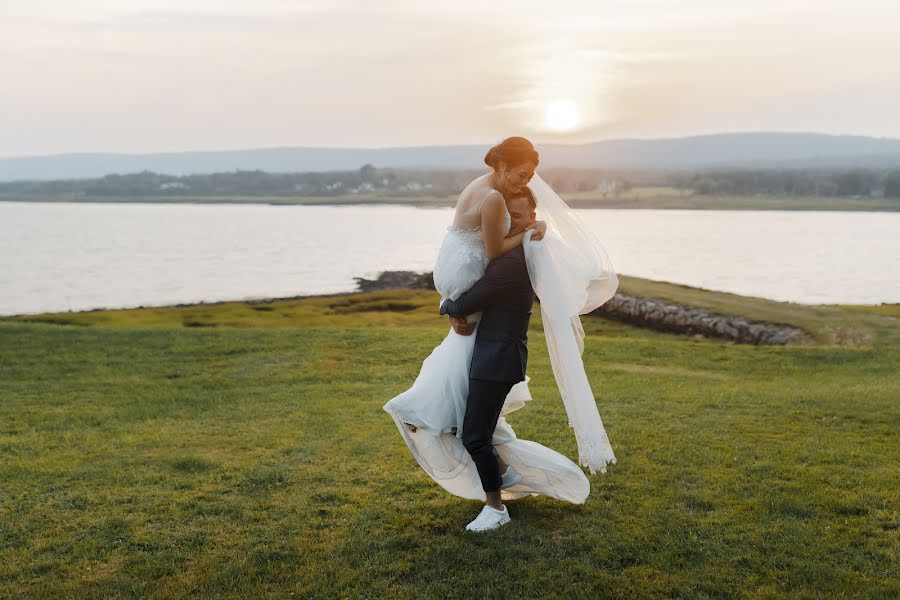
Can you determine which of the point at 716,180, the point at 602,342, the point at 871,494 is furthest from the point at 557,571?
the point at 716,180

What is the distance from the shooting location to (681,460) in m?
8.48

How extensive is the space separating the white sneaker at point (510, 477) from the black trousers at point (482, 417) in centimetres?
36

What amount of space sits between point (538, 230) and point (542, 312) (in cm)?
68

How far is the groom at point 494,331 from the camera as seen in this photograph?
5.92 m

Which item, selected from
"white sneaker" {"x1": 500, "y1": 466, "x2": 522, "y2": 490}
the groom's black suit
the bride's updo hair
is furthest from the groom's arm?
"white sneaker" {"x1": 500, "y1": 466, "x2": 522, "y2": 490}

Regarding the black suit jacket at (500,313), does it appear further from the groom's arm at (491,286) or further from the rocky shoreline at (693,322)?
the rocky shoreline at (693,322)

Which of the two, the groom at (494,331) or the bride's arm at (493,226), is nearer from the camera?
the bride's arm at (493,226)

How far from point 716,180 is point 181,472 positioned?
207 m

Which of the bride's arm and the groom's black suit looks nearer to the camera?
the bride's arm

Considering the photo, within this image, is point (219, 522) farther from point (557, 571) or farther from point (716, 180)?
point (716, 180)

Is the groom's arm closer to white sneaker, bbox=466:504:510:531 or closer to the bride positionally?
the bride

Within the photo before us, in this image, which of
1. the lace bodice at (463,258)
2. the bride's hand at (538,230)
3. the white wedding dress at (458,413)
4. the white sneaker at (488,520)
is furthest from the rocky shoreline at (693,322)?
the lace bodice at (463,258)

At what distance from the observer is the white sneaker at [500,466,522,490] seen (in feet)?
21.3

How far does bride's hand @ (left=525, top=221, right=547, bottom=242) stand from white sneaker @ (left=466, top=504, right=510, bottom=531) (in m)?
2.37
